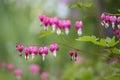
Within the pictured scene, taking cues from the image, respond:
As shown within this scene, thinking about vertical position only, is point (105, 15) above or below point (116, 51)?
above

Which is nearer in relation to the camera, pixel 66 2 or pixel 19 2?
pixel 66 2

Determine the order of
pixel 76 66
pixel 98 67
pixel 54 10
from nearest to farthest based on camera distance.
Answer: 1. pixel 98 67
2. pixel 76 66
3. pixel 54 10

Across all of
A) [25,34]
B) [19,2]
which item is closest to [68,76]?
[25,34]

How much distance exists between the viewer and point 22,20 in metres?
6.26

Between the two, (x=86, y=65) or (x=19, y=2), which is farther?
(x=19, y=2)

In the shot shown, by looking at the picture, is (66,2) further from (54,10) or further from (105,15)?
(105,15)

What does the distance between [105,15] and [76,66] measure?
1.65 meters

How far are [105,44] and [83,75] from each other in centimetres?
127

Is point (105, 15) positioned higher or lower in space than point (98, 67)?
higher

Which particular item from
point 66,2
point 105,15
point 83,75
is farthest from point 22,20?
point 105,15

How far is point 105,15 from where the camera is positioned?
1710mm

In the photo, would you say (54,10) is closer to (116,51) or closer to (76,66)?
(76,66)

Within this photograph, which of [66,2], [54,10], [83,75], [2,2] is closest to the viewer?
[83,75]

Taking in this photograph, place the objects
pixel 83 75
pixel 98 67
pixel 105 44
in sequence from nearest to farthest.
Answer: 1. pixel 105 44
2. pixel 83 75
3. pixel 98 67
